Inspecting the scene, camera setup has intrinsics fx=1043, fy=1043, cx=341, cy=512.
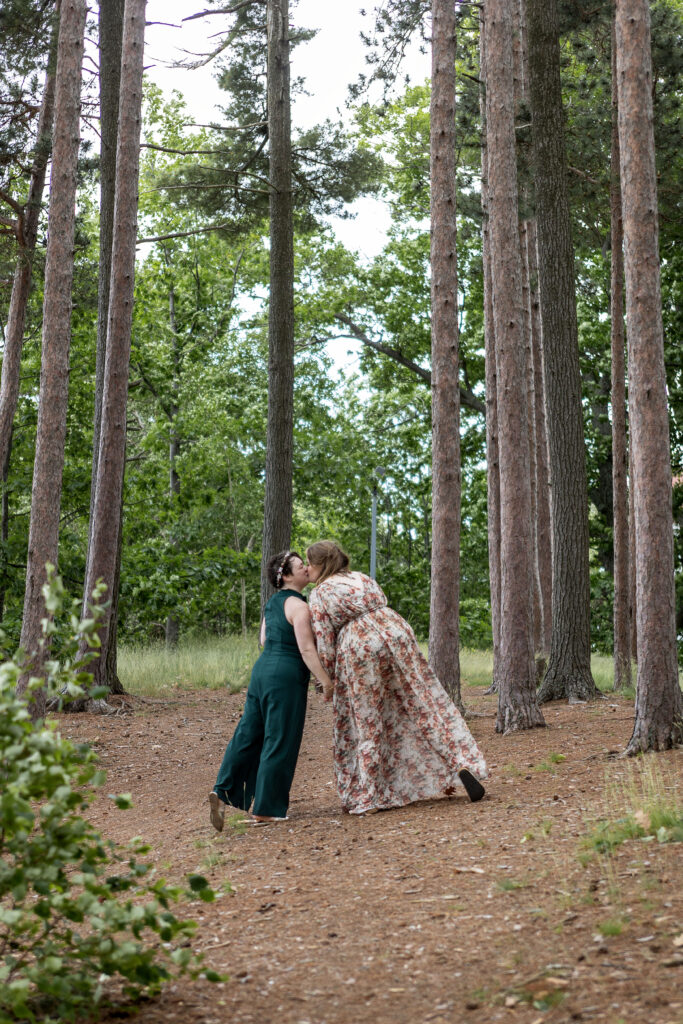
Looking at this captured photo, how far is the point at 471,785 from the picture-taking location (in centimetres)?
684

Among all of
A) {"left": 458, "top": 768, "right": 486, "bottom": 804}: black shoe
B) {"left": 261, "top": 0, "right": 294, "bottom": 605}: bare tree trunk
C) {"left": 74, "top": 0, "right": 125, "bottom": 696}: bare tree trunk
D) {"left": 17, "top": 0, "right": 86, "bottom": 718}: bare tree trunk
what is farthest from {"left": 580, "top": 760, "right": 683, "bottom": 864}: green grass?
{"left": 74, "top": 0, "right": 125, "bottom": 696}: bare tree trunk

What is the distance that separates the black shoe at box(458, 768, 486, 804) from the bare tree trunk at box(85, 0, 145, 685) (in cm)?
757

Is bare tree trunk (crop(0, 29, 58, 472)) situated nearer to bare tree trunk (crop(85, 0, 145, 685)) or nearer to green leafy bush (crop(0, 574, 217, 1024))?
bare tree trunk (crop(85, 0, 145, 685))

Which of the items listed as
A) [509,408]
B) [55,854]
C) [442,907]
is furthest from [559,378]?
[55,854]

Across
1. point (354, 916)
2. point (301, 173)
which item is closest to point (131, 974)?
point (354, 916)

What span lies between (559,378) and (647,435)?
483 centimetres

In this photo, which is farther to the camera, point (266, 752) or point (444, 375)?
point (444, 375)

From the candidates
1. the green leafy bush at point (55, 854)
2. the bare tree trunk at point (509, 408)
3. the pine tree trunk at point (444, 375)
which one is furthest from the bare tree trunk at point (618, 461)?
the green leafy bush at point (55, 854)

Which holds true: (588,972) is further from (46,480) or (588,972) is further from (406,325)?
(406,325)

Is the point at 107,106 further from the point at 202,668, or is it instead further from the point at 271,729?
the point at 271,729

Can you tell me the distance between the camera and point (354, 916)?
15.6 ft

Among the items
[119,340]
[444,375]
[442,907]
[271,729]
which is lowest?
[442,907]

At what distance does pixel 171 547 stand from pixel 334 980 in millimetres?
16641

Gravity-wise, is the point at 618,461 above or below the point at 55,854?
above
